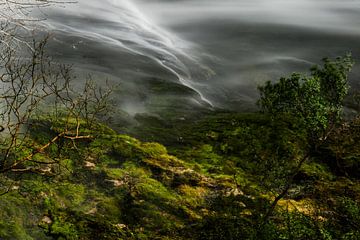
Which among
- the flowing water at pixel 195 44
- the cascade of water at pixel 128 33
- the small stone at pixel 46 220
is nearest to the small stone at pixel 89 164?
the small stone at pixel 46 220

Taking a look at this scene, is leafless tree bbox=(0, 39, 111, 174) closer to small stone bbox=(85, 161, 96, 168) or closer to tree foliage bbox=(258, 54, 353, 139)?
small stone bbox=(85, 161, 96, 168)

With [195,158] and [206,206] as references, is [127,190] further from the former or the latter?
[195,158]

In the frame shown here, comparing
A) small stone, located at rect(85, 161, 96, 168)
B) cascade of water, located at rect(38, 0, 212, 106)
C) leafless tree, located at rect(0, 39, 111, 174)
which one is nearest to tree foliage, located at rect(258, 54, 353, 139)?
leafless tree, located at rect(0, 39, 111, 174)

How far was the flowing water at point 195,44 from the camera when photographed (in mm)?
12094

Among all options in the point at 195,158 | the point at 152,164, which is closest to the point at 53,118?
the point at 152,164

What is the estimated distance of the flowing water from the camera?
476 inches

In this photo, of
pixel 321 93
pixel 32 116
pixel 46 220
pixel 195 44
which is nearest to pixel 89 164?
pixel 46 220

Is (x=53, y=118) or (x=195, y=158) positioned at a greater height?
(x=53, y=118)

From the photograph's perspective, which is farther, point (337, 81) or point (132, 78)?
point (132, 78)

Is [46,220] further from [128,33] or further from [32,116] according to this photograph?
[128,33]

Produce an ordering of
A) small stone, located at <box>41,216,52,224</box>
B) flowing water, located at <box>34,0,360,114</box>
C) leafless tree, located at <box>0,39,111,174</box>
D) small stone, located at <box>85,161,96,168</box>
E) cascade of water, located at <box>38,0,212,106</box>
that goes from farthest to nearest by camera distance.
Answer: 1. cascade of water, located at <box>38,0,212,106</box>
2. flowing water, located at <box>34,0,360,114</box>
3. small stone, located at <box>85,161,96,168</box>
4. leafless tree, located at <box>0,39,111,174</box>
5. small stone, located at <box>41,216,52,224</box>

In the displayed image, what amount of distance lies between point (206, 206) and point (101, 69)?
636cm

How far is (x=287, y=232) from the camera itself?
6.33m

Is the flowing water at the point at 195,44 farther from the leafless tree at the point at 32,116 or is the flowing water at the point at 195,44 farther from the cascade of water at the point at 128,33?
the leafless tree at the point at 32,116
